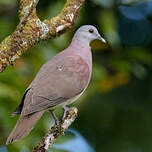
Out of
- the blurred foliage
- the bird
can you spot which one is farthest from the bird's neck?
the blurred foliage

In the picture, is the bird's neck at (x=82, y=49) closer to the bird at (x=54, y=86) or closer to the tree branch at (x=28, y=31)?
the bird at (x=54, y=86)

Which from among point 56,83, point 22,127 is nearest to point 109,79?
point 56,83

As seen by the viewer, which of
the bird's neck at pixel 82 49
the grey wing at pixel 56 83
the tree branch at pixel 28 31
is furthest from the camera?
the bird's neck at pixel 82 49

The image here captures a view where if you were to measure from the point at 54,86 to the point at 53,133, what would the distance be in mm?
617

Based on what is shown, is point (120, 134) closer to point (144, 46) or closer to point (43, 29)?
point (144, 46)

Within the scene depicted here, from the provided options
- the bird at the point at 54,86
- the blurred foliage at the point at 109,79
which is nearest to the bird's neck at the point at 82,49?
the bird at the point at 54,86

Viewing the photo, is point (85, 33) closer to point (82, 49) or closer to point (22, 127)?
point (82, 49)

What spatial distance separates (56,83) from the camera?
2.85 meters

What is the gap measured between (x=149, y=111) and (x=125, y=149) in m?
0.43

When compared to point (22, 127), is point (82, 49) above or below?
below

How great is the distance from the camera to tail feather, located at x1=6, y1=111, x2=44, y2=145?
233 centimetres

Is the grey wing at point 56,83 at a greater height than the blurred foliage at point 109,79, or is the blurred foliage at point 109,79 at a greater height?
the grey wing at point 56,83

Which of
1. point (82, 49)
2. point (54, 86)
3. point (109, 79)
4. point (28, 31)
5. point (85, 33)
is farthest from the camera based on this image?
point (109, 79)

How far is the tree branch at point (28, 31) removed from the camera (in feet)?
7.13
